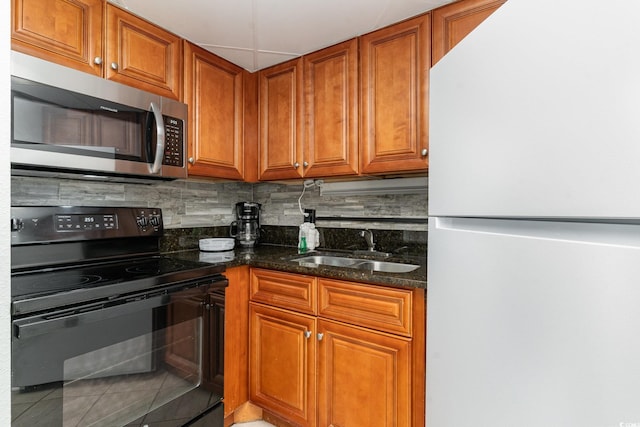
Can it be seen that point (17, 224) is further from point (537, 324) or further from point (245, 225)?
point (537, 324)

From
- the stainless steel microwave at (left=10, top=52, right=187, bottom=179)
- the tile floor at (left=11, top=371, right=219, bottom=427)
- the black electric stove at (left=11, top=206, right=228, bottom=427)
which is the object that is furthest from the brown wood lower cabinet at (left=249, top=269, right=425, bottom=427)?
the stainless steel microwave at (left=10, top=52, right=187, bottom=179)

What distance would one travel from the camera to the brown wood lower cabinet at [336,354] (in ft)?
4.62

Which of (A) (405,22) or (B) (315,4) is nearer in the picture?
(B) (315,4)

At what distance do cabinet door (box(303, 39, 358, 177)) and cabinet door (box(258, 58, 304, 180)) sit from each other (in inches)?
2.8

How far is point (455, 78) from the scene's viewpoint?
640mm

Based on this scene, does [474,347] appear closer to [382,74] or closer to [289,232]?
[382,74]

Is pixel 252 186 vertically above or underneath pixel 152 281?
above

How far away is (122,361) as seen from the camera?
1.29m

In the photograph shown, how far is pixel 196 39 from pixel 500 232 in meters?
2.00

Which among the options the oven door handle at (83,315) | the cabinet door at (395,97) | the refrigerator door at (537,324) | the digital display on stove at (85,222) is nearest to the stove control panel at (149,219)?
the digital display on stove at (85,222)

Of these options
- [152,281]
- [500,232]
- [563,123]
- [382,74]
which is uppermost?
[382,74]

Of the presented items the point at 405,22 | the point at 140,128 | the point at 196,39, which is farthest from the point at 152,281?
the point at 405,22

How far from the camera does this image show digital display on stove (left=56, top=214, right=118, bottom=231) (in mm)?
1533

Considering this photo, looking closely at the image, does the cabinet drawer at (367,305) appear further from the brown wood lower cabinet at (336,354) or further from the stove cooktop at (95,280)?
the stove cooktop at (95,280)
